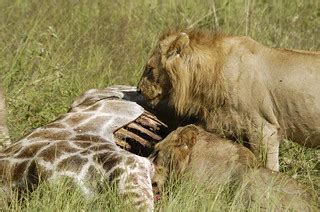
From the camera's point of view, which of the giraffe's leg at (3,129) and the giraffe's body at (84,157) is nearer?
the giraffe's body at (84,157)

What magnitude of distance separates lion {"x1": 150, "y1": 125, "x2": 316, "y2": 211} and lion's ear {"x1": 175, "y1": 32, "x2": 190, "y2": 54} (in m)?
0.67

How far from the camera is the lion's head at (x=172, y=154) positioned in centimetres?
535

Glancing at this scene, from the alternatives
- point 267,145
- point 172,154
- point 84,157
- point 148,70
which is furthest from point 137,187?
point 148,70

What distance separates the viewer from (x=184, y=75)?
6062mm

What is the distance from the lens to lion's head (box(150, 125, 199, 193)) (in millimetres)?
5352

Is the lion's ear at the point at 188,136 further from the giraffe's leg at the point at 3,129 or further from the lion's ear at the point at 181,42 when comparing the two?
the giraffe's leg at the point at 3,129

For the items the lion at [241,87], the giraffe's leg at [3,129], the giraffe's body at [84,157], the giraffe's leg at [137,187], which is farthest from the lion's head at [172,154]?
the giraffe's leg at [3,129]

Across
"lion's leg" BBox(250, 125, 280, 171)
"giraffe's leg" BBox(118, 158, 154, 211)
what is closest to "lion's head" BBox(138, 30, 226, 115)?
"lion's leg" BBox(250, 125, 280, 171)

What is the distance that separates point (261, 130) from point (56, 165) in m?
1.43

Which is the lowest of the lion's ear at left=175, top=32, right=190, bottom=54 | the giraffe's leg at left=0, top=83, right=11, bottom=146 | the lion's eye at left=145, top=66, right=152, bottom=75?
the giraffe's leg at left=0, top=83, right=11, bottom=146

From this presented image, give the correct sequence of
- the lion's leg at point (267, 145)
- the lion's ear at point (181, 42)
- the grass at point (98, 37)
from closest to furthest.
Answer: the lion's leg at point (267, 145)
the lion's ear at point (181, 42)
the grass at point (98, 37)

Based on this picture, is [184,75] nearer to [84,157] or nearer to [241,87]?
[241,87]

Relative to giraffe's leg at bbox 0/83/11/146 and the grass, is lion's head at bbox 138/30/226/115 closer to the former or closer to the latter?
the grass

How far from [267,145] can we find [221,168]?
601 millimetres
